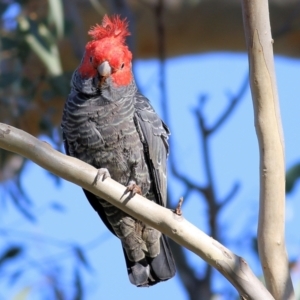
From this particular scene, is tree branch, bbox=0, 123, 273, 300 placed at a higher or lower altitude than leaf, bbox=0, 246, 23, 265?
lower

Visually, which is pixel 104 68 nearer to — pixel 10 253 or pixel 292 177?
pixel 292 177

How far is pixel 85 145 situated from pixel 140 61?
2509 millimetres

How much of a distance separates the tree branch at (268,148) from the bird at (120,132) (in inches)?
35.8

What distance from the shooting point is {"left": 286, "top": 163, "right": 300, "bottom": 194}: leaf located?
12.0 ft

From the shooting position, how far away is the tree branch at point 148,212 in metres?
2.13

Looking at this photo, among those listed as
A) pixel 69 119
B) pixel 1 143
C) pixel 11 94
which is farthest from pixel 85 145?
pixel 11 94

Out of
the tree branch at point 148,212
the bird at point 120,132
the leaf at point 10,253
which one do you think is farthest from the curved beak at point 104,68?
the leaf at point 10,253

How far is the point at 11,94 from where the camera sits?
418cm

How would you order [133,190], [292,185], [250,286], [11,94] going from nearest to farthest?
[250,286]
[133,190]
[292,185]
[11,94]

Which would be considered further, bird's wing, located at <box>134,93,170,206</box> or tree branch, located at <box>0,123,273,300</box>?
bird's wing, located at <box>134,93,170,206</box>

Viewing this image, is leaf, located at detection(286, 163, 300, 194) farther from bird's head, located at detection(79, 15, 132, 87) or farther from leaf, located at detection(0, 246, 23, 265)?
leaf, located at detection(0, 246, 23, 265)

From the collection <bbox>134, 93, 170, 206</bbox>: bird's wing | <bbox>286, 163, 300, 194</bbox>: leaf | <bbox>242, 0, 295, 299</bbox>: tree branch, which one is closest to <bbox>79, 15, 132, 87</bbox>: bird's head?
<bbox>134, 93, 170, 206</bbox>: bird's wing

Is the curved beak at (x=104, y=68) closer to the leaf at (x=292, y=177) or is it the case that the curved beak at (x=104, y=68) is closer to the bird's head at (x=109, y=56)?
the bird's head at (x=109, y=56)

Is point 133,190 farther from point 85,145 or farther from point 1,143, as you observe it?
point 85,145
